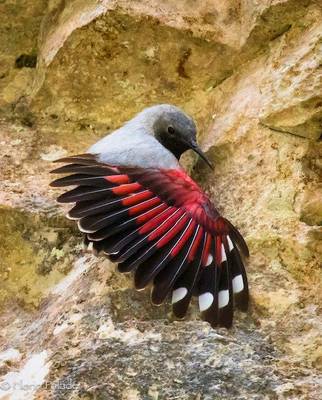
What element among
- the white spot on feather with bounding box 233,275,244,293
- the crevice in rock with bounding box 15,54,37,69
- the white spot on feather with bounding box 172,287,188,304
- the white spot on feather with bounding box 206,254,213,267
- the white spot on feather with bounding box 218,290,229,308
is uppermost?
the crevice in rock with bounding box 15,54,37,69

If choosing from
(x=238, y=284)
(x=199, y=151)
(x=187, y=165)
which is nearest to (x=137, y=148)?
(x=199, y=151)

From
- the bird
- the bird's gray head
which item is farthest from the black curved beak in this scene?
the bird

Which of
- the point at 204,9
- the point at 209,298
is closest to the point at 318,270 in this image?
the point at 209,298

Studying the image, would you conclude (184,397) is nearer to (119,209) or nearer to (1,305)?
(119,209)

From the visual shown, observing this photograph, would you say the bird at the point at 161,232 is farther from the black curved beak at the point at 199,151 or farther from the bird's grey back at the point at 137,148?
the black curved beak at the point at 199,151

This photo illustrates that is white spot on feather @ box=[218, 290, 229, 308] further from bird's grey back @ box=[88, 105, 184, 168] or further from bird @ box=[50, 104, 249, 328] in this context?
bird's grey back @ box=[88, 105, 184, 168]
